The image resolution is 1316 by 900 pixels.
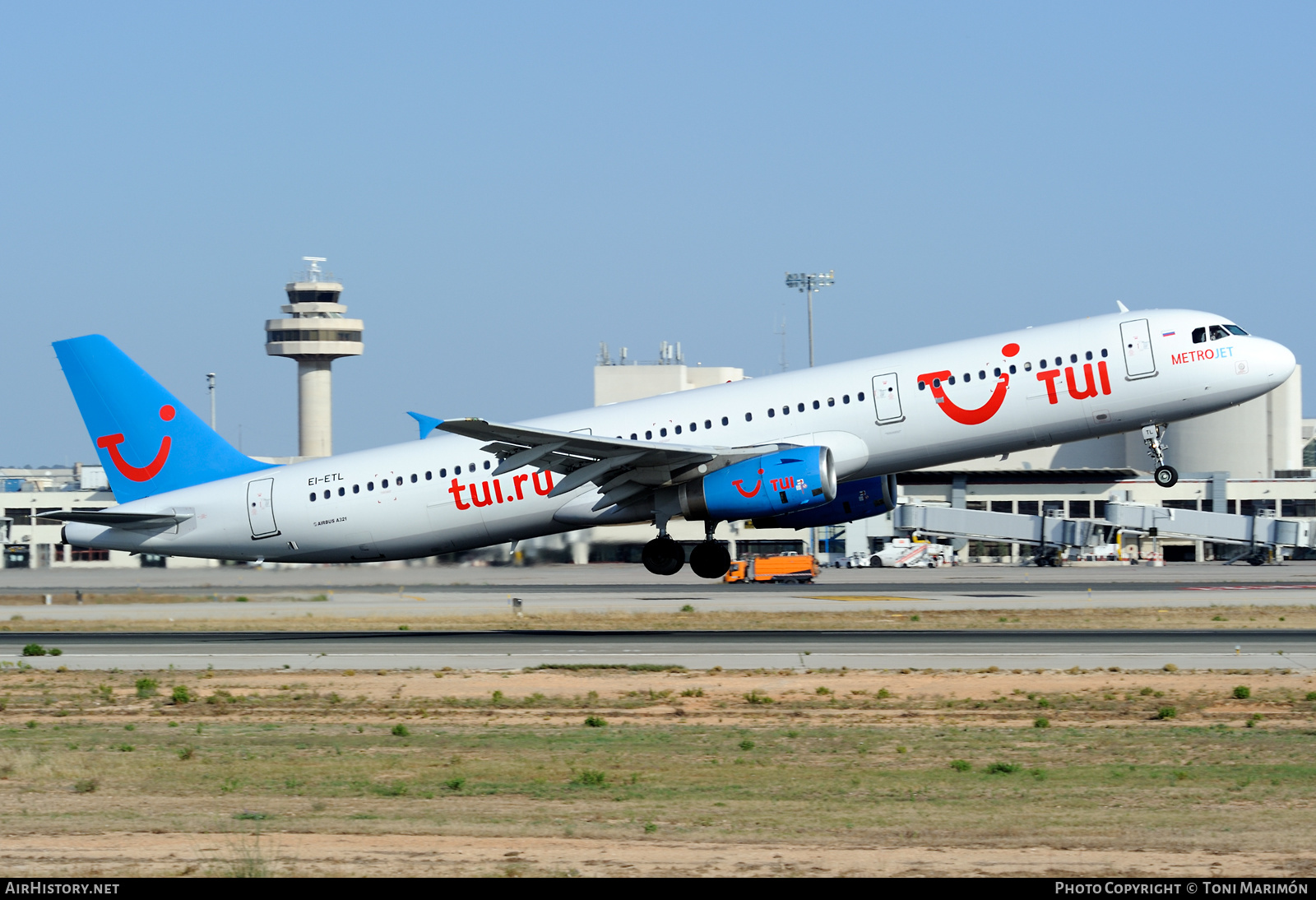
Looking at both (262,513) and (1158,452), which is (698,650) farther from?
(262,513)

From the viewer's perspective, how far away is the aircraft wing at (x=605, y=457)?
106ft

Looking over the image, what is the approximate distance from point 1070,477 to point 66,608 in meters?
78.9

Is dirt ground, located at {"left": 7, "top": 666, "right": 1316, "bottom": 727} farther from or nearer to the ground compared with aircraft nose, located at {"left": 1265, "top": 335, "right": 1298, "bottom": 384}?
nearer to the ground

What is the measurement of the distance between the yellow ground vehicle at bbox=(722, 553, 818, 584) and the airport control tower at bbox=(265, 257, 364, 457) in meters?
86.5

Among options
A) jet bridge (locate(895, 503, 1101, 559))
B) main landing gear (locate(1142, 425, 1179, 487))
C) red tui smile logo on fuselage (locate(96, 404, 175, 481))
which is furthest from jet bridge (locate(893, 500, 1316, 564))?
red tui smile logo on fuselage (locate(96, 404, 175, 481))

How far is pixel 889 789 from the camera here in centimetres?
1781

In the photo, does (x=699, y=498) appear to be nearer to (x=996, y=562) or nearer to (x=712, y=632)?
(x=712, y=632)

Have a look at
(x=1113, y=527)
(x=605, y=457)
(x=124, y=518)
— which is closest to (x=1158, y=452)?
(x=605, y=457)

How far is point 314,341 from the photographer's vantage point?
149125mm

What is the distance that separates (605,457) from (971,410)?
854 centimetres

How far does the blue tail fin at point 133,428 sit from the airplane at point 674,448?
0.17 ft

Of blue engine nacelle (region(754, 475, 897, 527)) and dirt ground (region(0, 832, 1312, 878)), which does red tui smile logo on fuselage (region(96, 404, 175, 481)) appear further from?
dirt ground (region(0, 832, 1312, 878))

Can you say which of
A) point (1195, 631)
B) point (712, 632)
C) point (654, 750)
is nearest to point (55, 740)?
point (654, 750)

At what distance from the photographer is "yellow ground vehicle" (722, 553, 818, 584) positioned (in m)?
66.8
